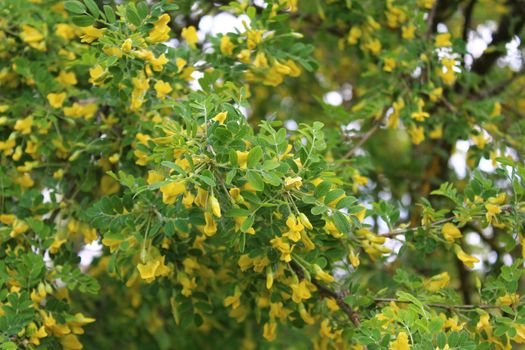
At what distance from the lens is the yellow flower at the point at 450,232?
1.71 meters

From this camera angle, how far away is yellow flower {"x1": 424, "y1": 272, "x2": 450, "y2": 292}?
180 cm

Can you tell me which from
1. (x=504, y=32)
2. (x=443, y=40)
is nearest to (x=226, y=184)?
(x=443, y=40)

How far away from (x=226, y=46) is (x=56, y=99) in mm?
460

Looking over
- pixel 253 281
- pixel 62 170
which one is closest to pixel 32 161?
pixel 62 170

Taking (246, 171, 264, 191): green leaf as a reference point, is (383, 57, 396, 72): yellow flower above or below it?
below

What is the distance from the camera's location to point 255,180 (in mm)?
1411

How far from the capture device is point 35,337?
168 cm

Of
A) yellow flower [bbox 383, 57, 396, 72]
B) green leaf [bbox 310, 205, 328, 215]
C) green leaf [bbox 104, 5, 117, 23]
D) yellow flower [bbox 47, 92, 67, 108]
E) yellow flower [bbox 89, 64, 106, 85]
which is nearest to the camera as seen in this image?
green leaf [bbox 310, 205, 328, 215]

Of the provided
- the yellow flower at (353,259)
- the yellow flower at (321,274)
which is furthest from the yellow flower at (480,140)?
the yellow flower at (321,274)

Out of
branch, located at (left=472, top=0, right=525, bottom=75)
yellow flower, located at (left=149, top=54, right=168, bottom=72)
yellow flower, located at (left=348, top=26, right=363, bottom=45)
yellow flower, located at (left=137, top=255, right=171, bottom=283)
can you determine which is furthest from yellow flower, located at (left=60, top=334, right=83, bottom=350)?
branch, located at (left=472, top=0, right=525, bottom=75)

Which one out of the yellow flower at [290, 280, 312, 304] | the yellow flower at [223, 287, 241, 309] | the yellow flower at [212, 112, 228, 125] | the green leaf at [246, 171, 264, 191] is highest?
the yellow flower at [212, 112, 228, 125]

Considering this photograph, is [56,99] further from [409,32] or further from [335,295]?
[409,32]

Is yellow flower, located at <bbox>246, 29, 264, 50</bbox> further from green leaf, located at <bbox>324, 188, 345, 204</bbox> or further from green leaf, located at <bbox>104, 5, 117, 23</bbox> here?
green leaf, located at <bbox>324, 188, 345, 204</bbox>

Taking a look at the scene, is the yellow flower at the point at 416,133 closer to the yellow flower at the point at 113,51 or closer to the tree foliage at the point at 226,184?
the tree foliage at the point at 226,184
